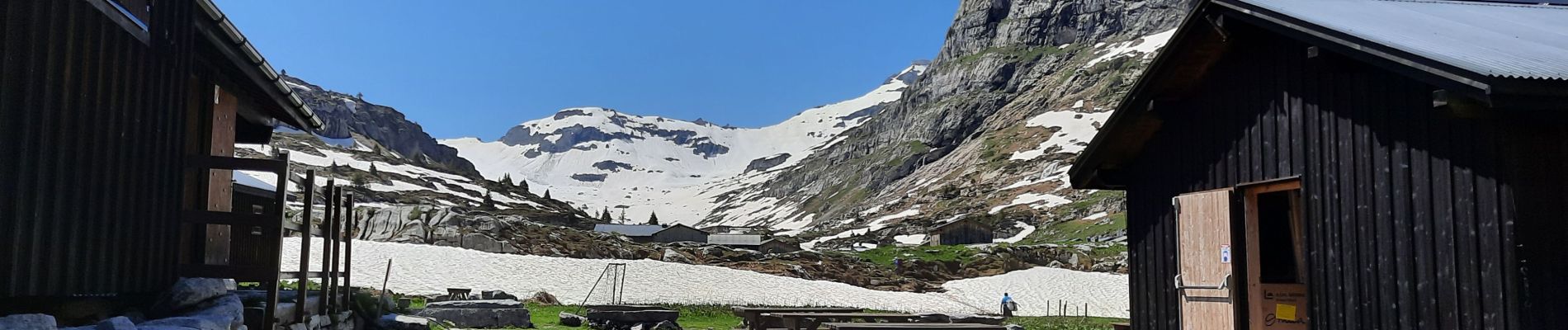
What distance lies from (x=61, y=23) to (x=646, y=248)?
169 feet

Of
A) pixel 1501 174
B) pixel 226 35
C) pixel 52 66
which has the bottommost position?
pixel 1501 174

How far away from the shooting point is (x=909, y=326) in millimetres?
16938

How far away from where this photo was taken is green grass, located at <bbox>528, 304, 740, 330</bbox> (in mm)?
24562

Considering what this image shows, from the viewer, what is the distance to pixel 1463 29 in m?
9.20

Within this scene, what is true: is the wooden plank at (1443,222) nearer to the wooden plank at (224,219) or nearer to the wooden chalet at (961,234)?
the wooden plank at (224,219)

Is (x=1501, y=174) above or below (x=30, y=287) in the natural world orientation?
above

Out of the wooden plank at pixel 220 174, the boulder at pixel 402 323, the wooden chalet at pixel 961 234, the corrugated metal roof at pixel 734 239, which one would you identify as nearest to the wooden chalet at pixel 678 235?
the corrugated metal roof at pixel 734 239

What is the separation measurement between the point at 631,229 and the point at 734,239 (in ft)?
33.0

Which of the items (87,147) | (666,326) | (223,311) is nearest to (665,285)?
(666,326)

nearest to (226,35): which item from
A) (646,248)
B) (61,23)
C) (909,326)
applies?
(61,23)

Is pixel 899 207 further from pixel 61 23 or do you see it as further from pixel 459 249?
pixel 61 23

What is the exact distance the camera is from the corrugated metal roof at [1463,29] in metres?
7.38

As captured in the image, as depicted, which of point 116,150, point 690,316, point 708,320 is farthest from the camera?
point 690,316

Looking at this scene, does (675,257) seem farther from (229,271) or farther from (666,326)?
(229,271)
